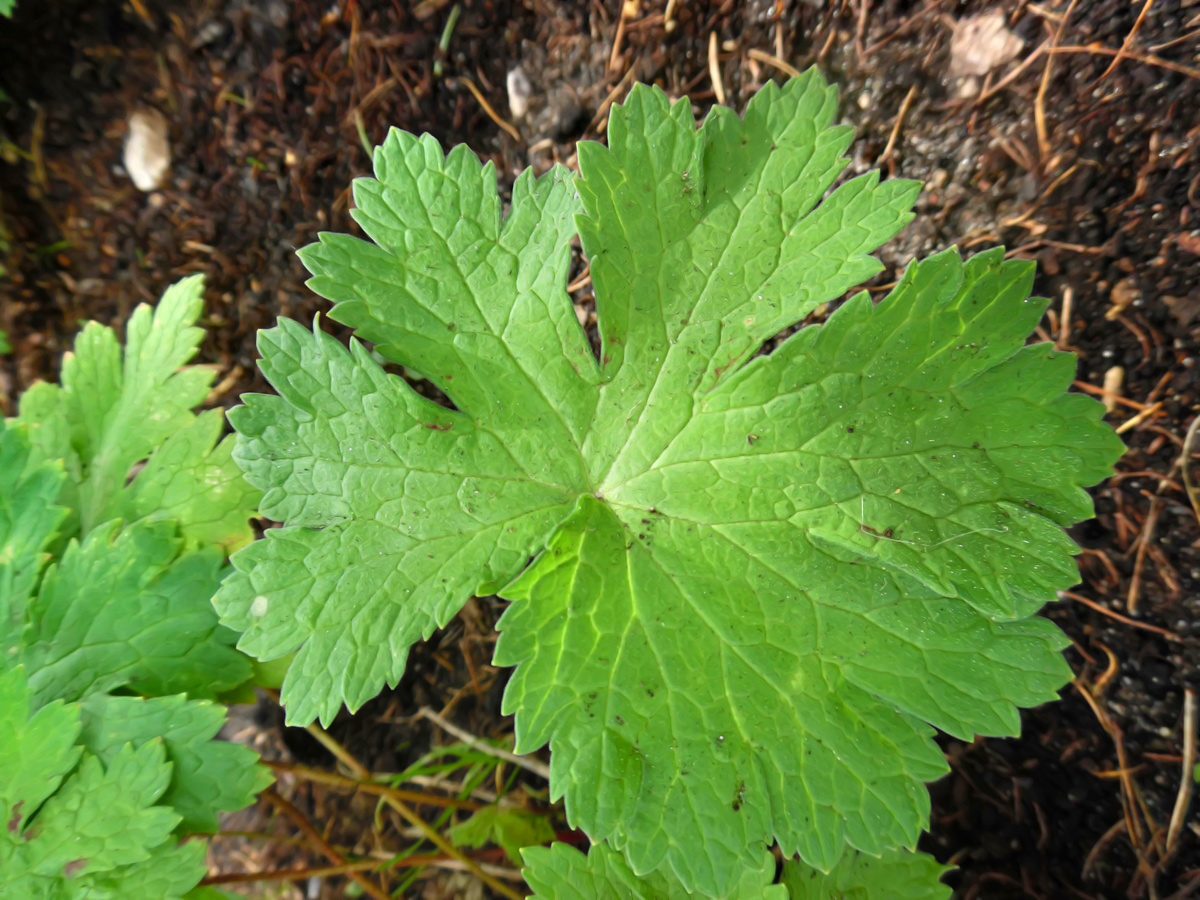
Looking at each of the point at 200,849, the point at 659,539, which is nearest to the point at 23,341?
the point at 200,849

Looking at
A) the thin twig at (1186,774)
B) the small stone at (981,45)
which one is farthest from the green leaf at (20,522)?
the thin twig at (1186,774)

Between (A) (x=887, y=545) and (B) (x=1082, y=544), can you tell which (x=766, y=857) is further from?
(B) (x=1082, y=544)

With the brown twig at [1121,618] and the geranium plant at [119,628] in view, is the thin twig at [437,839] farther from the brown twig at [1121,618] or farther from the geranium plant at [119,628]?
the brown twig at [1121,618]

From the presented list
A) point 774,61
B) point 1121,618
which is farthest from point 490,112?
point 1121,618

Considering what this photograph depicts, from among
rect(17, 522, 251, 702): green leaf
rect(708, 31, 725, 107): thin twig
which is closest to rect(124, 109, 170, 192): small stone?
rect(17, 522, 251, 702): green leaf

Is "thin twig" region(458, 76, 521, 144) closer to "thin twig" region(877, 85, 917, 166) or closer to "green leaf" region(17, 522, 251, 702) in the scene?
"thin twig" region(877, 85, 917, 166)

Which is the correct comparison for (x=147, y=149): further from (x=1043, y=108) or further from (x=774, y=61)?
(x=1043, y=108)

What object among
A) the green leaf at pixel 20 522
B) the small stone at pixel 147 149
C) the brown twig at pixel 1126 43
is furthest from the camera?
the small stone at pixel 147 149
